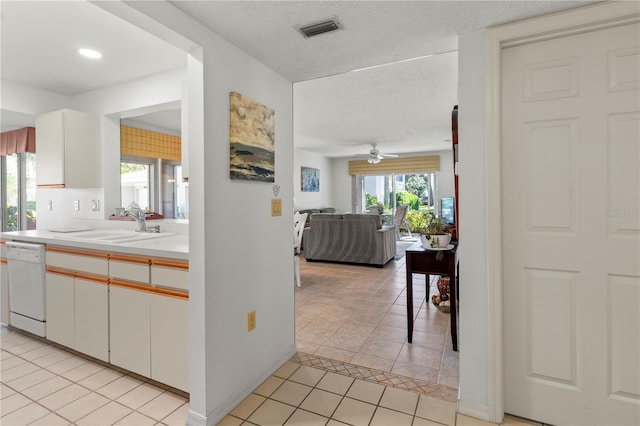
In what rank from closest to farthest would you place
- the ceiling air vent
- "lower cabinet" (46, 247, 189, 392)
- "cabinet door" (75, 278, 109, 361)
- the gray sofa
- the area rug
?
the ceiling air vent < "lower cabinet" (46, 247, 189, 392) < "cabinet door" (75, 278, 109, 361) < the gray sofa < the area rug

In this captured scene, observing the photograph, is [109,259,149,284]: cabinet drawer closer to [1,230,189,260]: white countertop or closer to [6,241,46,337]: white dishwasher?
[1,230,189,260]: white countertop

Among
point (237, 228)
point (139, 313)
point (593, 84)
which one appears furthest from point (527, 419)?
point (139, 313)

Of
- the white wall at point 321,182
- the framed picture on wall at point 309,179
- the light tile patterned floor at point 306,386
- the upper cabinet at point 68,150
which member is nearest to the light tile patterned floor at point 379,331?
the light tile patterned floor at point 306,386

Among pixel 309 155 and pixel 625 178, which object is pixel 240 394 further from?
pixel 309 155

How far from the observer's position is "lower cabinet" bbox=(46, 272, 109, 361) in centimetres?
218

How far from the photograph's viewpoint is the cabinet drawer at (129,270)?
6.46 feet

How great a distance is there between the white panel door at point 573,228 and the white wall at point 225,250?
143 cm

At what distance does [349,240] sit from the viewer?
18.1 feet

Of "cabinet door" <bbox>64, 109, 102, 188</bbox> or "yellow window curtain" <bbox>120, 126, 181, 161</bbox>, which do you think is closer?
"cabinet door" <bbox>64, 109, 102, 188</bbox>

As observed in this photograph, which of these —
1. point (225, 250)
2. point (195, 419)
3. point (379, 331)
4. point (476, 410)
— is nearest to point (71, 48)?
point (225, 250)

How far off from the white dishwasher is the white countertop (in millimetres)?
66

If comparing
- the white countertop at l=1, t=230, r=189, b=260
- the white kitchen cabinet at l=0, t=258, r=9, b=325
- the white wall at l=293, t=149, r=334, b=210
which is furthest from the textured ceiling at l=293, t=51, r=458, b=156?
the white kitchen cabinet at l=0, t=258, r=9, b=325

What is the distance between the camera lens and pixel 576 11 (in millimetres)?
1525

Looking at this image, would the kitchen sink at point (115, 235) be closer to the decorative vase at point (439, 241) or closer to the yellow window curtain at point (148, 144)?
the yellow window curtain at point (148, 144)
